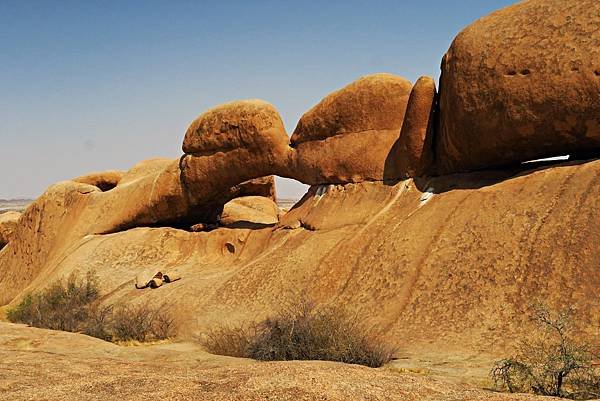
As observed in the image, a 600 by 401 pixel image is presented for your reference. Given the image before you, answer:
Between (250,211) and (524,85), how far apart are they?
11654 mm

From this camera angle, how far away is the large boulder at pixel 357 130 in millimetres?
11516

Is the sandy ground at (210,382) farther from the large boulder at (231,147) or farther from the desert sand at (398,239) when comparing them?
the large boulder at (231,147)

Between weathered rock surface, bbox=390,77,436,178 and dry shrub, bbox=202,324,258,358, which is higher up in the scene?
weathered rock surface, bbox=390,77,436,178

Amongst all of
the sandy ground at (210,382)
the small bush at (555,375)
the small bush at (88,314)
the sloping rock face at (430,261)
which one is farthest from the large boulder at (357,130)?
the sandy ground at (210,382)

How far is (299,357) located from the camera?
301 inches

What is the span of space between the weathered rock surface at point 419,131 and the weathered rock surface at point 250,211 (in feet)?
24.4

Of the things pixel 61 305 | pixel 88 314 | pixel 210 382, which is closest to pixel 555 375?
pixel 210 382

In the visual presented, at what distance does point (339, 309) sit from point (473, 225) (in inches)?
94.1

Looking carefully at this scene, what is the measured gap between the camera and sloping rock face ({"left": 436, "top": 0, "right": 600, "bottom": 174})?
28.6 ft

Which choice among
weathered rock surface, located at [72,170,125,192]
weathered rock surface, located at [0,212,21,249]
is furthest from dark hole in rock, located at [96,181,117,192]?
weathered rock surface, located at [0,212,21,249]

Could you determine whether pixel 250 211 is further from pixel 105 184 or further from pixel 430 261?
pixel 430 261

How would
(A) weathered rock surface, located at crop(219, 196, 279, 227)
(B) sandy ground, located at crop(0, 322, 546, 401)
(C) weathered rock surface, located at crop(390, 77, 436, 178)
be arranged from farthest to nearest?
1. (A) weathered rock surface, located at crop(219, 196, 279, 227)
2. (C) weathered rock surface, located at crop(390, 77, 436, 178)
3. (B) sandy ground, located at crop(0, 322, 546, 401)

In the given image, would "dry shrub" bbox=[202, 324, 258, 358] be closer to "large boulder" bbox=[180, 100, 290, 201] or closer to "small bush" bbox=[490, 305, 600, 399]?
"small bush" bbox=[490, 305, 600, 399]

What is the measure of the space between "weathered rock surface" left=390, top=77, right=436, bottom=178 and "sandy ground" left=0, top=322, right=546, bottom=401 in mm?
5365
